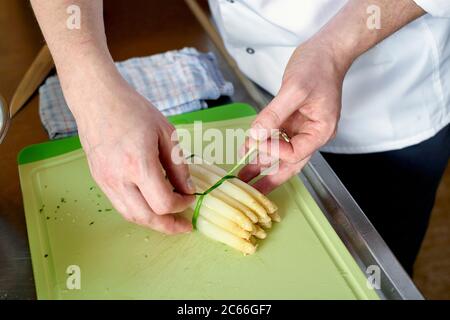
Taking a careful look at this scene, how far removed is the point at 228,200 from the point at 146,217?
0.60 feet

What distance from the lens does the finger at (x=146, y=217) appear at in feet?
3.06

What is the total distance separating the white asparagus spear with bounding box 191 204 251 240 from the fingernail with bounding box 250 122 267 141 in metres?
0.17

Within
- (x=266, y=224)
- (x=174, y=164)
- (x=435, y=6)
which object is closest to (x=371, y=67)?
(x=435, y=6)

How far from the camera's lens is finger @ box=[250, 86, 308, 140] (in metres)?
0.99

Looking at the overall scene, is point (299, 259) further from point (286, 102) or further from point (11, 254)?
point (11, 254)

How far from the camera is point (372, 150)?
1.33 meters

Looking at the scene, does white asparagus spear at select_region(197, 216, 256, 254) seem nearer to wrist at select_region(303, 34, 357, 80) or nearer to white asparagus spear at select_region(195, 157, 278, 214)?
white asparagus spear at select_region(195, 157, 278, 214)

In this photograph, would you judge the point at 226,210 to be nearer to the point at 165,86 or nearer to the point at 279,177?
the point at 279,177

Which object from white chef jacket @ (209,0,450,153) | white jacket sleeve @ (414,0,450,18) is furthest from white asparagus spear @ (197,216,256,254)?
white jacket sleeve @ (414,0,450,18)

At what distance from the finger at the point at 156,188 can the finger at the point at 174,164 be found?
0.10ft

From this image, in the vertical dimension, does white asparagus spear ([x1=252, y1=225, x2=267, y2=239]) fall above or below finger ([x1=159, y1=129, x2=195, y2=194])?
below

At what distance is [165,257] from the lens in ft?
3.35

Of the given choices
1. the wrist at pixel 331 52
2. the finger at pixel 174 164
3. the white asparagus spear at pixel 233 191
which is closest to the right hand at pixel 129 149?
the finger at pixel 174 164

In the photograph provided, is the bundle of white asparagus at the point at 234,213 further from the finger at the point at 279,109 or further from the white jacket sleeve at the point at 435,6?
the white jacket sleeve at the point at 435,6
